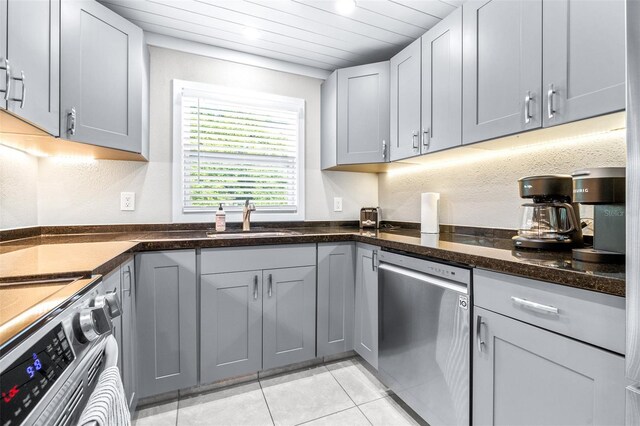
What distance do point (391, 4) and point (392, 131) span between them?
81 cm

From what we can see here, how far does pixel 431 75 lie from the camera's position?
77.5 inches

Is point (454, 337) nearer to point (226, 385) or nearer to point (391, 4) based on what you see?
point (226, 385)

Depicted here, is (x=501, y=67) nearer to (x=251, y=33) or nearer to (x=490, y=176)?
(x=490, y=176)

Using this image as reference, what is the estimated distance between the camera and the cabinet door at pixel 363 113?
2400 millimetres

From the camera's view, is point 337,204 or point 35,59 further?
point 337,204

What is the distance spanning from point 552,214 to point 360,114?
153 centimetres

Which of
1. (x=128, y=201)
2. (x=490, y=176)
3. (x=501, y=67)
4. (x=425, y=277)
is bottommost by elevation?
(x=425, y=277)

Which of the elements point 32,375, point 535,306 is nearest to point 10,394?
point 32,375

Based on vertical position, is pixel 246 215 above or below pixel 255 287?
above

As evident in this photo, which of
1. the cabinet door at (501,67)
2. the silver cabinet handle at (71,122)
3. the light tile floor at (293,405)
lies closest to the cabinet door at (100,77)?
the silver cabinet handle at (71,122)

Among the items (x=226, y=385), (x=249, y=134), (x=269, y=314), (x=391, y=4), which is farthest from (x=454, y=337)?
(x=249, y=134)

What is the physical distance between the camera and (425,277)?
154 centimetres

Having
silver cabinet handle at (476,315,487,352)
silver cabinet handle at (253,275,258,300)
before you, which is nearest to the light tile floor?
silver cabinet handle at (253,275,258,300)

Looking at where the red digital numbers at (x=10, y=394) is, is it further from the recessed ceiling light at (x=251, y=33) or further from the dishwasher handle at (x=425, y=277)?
the recessed ceiling light at (x=251, y=33)
